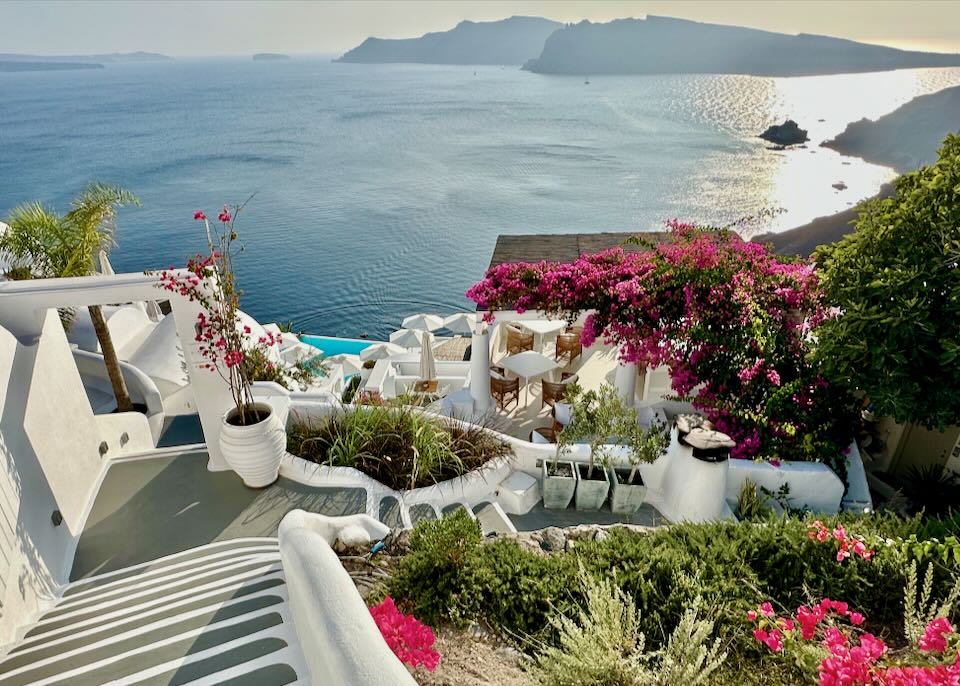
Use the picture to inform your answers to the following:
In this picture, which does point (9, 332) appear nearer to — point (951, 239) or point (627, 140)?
point (951, 239)

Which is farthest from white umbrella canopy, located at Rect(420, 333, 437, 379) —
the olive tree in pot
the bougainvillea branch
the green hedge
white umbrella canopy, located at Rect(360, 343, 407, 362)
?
the green hedge

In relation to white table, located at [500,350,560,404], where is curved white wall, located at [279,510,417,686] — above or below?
Result: above

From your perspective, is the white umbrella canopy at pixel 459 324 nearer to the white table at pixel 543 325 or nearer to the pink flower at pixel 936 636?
the white table at pixel 543 325

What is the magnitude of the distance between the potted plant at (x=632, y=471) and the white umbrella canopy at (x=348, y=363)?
11553 mm

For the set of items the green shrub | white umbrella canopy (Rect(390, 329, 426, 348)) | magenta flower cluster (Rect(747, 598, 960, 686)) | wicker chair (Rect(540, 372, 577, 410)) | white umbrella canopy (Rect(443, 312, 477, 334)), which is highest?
magenta flower cluster (Rect(747, 598, 960, 686))

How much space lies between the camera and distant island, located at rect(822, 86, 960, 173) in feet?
156

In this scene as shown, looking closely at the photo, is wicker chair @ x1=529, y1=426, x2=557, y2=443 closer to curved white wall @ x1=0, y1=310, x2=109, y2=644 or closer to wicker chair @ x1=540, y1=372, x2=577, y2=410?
wicker chair @ x1=540, y1=372, x2=577, y2=410

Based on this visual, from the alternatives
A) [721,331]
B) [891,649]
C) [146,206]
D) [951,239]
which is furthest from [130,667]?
[146,206]

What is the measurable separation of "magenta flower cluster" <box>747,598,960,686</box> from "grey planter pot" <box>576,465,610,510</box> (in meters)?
2.64

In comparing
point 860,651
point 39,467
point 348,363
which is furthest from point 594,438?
point 348,363

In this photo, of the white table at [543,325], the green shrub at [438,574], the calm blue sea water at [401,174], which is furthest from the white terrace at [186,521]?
the calm blue sea water at [401,174]

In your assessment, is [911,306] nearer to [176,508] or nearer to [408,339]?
[176,508]

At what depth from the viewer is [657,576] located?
375cm

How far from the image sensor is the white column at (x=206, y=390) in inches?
215
